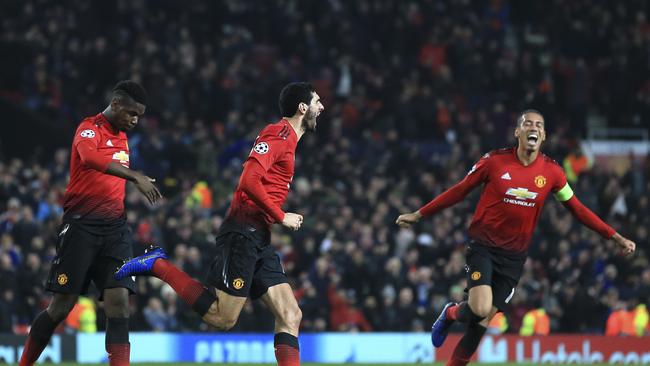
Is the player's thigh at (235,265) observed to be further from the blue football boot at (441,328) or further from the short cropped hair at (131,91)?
the blue football boot at (441,328)

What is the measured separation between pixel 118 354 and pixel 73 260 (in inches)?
33.9

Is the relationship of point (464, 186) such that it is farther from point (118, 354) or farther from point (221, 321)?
point (118, 354)

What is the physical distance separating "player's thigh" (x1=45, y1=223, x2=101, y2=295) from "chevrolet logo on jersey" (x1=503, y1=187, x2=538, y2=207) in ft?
12.3

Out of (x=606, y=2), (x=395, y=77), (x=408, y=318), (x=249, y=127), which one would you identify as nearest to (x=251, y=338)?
(x=408, y=318)

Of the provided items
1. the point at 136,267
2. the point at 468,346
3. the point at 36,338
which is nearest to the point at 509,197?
the point at 468,346

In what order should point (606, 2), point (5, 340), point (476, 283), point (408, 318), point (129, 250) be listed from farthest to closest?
point (606, 2) < point (408, 318) < point (5, 340) < point (476, 283) < point (129, 250)

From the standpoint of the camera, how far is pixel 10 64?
80.7 feet

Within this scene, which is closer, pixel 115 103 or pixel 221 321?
pixel 221 321

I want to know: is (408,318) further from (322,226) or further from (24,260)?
Result: (24,260)

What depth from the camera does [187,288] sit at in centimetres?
1000

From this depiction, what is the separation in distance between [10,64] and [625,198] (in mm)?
12129

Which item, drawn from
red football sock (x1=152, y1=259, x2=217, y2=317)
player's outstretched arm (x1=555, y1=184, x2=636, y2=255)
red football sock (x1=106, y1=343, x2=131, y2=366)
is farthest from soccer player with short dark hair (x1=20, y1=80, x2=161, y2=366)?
player's outstretched arm (x1=555, y1=184, x2=636, y2=255)

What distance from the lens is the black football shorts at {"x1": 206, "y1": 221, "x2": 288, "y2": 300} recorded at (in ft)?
32.5

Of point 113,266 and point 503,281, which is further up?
point 113,266
